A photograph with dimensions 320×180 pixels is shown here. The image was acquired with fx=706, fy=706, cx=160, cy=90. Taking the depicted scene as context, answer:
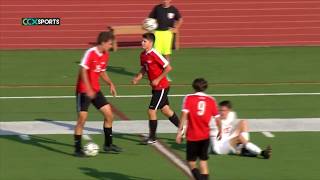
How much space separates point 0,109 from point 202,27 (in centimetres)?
1159

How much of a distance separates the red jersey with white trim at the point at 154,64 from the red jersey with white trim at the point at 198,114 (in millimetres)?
2647

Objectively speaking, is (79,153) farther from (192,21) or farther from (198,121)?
(192,21)

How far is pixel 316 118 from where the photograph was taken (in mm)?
13945

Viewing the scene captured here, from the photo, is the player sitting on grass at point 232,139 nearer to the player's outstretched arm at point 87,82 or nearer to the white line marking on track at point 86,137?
the player's outstretched arm at point 87,82

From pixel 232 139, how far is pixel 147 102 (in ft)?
15.7

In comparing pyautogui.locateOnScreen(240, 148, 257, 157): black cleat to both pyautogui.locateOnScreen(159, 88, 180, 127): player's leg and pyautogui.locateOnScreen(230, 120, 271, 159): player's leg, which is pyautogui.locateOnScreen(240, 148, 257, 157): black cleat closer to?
pyautogui.locateOnScreen(230, 120, 271, 159): player's leg

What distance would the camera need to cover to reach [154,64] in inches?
466

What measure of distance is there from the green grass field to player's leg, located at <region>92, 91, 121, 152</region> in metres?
0.19

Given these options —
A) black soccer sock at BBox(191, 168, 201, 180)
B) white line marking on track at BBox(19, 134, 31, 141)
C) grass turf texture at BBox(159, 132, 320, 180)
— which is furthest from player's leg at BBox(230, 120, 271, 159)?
white line marking on track at BBox(19, 134, 31, 141)

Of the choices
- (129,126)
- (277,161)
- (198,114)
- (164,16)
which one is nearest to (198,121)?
(198,114)

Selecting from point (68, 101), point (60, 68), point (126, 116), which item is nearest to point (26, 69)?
point (60, 68)

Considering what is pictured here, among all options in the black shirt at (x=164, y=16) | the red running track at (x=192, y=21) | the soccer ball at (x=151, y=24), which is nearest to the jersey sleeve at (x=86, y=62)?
the soccer ball at (x=151, y=24)

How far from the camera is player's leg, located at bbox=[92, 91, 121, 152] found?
11320 millimetres

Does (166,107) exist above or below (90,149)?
above
